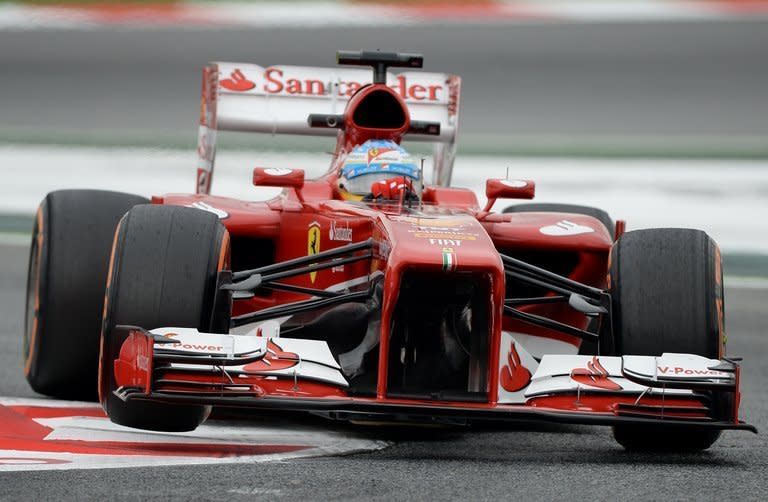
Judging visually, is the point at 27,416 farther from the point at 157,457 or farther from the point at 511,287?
the point at 511,287

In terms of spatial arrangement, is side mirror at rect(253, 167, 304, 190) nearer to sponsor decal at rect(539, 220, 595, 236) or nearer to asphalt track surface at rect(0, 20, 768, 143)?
sponsor decal at rect(539, 220, 595, 236)

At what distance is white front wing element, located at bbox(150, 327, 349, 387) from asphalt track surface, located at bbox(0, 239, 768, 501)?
1.36ft

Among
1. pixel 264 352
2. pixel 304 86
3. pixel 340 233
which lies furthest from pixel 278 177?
pixel 304 86

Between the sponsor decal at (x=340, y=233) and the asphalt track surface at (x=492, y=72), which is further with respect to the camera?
the asphalt track surface at (x=492, y=72)

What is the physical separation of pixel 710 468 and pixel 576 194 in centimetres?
1060

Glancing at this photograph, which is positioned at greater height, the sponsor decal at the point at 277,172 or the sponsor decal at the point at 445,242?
the sponsor decal at the point at 277,172

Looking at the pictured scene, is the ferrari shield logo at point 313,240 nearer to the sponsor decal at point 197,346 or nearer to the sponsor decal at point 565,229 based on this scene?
the sponsor decal at point 565,229

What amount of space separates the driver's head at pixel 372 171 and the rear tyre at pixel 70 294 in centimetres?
128

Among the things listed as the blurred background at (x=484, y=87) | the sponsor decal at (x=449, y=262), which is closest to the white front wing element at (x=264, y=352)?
the sponsor decal at (x=449, y=262)

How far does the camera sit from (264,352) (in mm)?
6230

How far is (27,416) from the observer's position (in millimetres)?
7199

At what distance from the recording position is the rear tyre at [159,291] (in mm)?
6516

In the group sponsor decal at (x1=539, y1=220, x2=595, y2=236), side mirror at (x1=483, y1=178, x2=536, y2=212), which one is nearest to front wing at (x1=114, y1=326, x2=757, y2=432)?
side mirror at (x1=483, y1=178, x2=536, y2=212)

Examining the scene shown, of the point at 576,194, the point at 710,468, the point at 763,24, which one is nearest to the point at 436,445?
the point at 710,468
